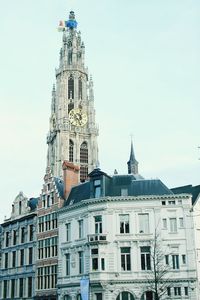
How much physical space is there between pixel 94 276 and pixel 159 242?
6982mm

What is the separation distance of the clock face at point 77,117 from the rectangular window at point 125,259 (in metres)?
71.8

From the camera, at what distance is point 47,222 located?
57656 millimetres

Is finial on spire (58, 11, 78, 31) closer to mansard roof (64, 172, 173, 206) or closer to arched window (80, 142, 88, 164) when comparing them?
arched window (80, 142, 88, 164)

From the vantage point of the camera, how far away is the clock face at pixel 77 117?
11988cm

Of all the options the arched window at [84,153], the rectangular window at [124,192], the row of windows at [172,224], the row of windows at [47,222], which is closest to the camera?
the row of windows at [172,224]

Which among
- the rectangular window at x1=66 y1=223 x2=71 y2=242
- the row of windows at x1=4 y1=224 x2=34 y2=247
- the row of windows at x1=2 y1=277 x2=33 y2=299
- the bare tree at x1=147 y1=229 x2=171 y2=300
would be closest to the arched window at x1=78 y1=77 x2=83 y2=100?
the row of windows at x1=4 y1=224 x2=34 y2=247

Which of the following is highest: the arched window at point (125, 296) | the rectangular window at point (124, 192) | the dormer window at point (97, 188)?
the dormer window at point (97, 188)

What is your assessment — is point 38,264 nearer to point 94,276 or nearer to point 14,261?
point 14,261

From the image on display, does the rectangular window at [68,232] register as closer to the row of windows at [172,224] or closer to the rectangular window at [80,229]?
the rectangular window at [80,229]

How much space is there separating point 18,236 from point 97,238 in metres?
16.1

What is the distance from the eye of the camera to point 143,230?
50219 millimetres

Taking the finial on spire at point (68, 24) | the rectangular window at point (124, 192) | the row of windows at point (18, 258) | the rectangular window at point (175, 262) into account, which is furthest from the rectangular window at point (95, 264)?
the finial on spire at point (68, 24)

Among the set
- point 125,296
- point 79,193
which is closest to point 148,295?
point 125,296

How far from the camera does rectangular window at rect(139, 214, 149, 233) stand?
50188 millimetres
